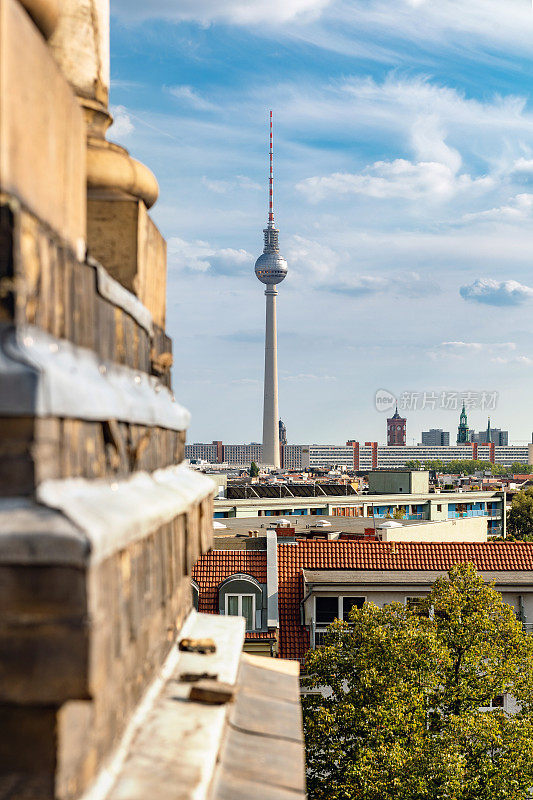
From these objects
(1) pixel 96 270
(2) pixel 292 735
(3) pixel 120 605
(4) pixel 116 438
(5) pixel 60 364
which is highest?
(1) pixel 96 270

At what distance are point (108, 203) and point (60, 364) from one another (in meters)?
1.72

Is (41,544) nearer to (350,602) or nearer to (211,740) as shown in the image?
(211,740)

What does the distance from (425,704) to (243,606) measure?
9792 mm

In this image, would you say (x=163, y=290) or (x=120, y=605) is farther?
(x=163, y=290)

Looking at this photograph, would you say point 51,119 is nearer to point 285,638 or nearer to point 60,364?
point 60,364

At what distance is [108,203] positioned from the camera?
4625 millimetres

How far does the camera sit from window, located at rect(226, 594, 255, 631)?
30.8m

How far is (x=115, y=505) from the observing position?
345 centimetres

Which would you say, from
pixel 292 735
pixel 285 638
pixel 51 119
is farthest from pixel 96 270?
pixel 285 638

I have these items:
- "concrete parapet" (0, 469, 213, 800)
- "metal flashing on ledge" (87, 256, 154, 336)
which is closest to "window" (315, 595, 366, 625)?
"metal flashing on ledge" (87, 256, 154, 336)

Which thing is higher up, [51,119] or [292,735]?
[51,119]

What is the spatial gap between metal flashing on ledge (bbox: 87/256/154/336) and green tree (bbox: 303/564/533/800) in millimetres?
17487

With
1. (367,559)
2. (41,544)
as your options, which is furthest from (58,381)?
(367,559)

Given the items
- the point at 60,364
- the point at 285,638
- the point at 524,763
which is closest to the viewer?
the point at 60,364
